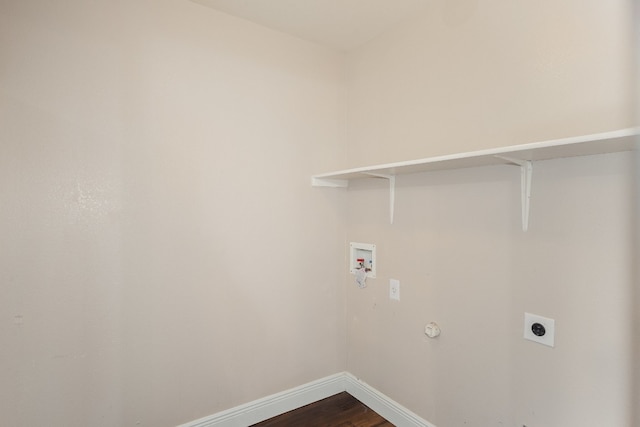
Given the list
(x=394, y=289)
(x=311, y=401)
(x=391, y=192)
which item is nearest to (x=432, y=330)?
(x=394, y=289)

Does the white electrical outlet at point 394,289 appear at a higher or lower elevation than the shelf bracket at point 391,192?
lower

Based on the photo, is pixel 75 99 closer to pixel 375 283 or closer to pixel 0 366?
pixel 0 366

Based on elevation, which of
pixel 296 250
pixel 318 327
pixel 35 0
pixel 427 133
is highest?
pixel 35 0

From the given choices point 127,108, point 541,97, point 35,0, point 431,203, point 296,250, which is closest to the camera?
point 541,97

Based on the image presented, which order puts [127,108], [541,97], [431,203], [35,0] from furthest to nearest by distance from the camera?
[431,203], [127,108], [35,0], [541,97]

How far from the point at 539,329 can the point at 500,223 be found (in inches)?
18.2

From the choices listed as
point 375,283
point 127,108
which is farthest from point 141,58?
point 375,283

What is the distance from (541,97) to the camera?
4.51ft

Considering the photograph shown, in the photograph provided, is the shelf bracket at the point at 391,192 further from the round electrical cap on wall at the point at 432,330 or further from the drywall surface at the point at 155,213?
the round electrical cap on wall at the point at 432,330

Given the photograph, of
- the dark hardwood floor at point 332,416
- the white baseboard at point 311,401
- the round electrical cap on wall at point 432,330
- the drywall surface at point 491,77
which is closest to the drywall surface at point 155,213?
the white baseboard at point 311,401

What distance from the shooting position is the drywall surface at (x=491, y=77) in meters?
1.22

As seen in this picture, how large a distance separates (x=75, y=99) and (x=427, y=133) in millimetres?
1765

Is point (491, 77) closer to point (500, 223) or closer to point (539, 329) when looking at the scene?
point (500, 223)

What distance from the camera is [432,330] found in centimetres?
178
